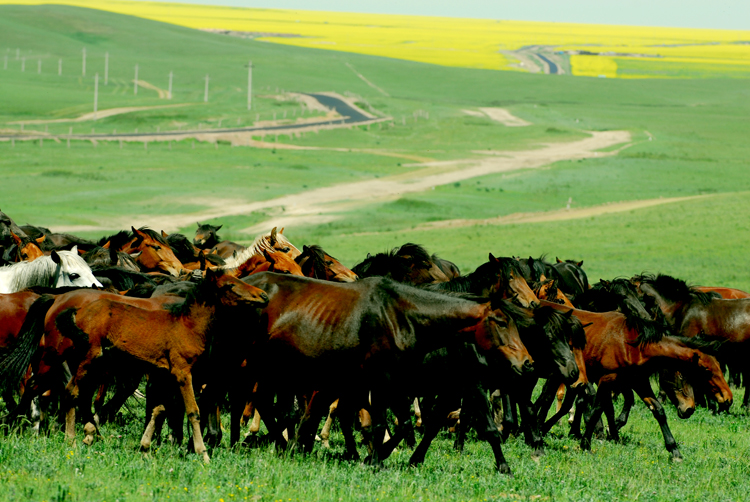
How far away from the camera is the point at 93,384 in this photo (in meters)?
9.27

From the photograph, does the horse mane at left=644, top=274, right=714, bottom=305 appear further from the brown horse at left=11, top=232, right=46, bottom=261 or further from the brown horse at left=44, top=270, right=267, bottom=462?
the brown horse at left=11, top=232, right=46, bottom=261

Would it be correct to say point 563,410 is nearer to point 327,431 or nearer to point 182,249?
point 327,431

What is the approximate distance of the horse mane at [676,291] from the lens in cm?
1463

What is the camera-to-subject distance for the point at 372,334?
29.6ft

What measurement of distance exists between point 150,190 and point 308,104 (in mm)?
49844

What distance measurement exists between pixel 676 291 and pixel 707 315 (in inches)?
24.3

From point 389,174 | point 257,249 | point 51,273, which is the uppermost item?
point 257,249

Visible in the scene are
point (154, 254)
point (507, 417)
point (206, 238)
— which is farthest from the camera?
point (206, 238)

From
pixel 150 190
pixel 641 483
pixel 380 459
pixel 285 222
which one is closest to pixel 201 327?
pixel 380 459

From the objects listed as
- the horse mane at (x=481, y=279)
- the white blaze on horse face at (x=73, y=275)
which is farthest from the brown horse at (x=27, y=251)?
the horse mane at (x=481, y=279)

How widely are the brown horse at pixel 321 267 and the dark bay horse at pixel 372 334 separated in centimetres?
300

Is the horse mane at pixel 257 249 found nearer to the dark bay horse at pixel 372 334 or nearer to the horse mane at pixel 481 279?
the horse mane at pixel 481 279

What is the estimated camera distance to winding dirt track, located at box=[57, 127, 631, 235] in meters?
43.9

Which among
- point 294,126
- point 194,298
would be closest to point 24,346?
point 194,298
